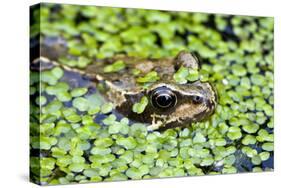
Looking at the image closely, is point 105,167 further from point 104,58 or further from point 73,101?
point 104,58

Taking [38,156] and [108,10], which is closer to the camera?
[38,156]

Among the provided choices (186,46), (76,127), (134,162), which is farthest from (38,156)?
(186,46)

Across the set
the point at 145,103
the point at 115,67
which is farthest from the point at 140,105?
the point at 115,67

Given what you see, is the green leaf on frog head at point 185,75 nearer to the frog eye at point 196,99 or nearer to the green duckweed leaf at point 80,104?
the frog eye at point 196,99

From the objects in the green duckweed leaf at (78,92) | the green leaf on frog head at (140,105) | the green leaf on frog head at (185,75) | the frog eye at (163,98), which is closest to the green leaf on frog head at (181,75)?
the green leaf on frog head at (185,75)

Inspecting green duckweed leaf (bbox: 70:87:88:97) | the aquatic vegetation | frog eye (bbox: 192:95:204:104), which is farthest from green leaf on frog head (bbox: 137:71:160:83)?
green duckweed leaf (bbox: 70:87:88:97)

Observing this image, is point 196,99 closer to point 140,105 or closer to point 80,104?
point 140,105
